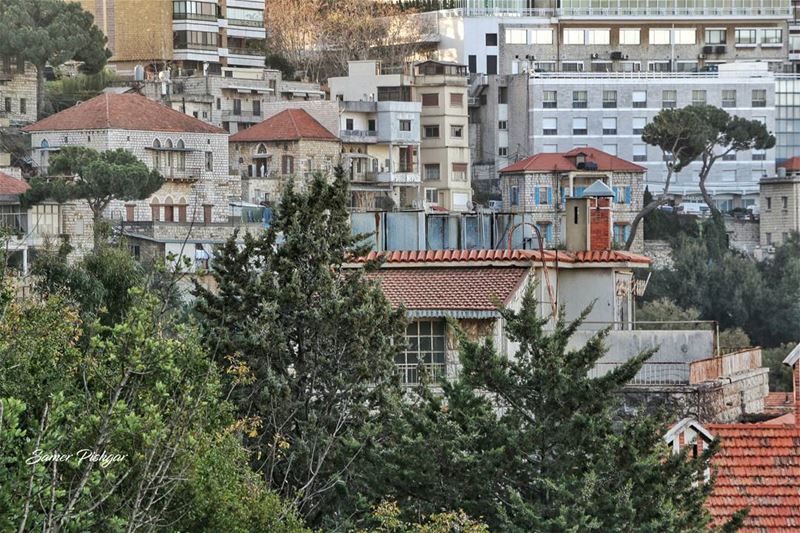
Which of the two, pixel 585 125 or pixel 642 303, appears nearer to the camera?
pixel 642 303

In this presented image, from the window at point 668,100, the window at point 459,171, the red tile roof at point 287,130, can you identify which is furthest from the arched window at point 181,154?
the window at point 668,100

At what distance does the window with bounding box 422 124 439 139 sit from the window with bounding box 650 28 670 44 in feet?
54.1

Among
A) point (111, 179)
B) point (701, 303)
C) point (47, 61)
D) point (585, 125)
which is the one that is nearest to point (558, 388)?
point (111, 179)

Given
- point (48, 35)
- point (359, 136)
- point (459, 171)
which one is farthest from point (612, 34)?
point (48, 35)

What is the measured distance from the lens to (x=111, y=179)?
267ft

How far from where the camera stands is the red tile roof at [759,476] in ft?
77.2

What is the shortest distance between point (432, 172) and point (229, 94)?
9.67 metres

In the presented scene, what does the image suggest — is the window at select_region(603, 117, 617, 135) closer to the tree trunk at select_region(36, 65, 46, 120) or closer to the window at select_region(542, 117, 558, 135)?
the window at select_region(542, 117, 558, 135)

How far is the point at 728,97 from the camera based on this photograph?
110 m

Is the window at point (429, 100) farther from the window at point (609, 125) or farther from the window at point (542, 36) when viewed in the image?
the window at point (542, 36)

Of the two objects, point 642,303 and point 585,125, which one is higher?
point 585,125

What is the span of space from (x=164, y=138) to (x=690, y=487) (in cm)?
6974

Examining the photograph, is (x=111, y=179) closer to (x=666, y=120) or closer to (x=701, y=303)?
(x=701, y=303)

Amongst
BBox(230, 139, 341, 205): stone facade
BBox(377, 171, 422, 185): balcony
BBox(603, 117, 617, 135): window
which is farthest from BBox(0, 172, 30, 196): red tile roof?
BBox(603, 117, 617, 135): window
